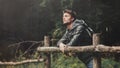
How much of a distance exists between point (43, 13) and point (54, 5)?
103cm

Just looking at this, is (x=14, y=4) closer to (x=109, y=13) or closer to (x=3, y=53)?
(x=3, y=53)

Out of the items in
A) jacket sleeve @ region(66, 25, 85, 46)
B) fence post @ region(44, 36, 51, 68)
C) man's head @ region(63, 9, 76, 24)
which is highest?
man's head @ region(63, 9, 76, 24)

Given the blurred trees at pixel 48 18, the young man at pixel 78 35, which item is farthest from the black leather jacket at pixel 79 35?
the blurred trees at pixel 48 18

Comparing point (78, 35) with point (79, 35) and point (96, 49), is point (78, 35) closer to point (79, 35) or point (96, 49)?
point (79, 35)

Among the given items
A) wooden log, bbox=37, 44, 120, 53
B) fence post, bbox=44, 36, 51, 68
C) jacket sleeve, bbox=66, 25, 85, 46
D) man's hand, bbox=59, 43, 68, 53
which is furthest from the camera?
fence post, bbox=44, 36, 51, 68

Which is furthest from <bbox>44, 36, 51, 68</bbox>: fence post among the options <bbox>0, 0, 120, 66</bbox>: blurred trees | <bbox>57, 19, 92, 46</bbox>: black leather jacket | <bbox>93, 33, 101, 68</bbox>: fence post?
<bbox>0, 0, 120, 66</bbox>: blurred trees

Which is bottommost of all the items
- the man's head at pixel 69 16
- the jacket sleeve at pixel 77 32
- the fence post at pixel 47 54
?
the fence post at pixel 47 54

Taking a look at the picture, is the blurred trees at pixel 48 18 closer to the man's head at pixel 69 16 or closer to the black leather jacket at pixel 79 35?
the man's head at pixel 69 16

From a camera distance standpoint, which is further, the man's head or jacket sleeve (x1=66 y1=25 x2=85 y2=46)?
the man's head

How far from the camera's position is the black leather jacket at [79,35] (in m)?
7.02

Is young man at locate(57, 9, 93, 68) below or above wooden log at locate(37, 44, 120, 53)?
above

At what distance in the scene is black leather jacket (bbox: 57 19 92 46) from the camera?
23.0 feet

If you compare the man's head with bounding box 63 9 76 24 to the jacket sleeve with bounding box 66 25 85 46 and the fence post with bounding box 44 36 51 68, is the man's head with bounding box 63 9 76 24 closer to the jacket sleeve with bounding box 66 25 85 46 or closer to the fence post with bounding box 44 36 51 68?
the jacket sleeve with bounding box 66 25 85 46

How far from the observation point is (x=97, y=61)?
279 inches
